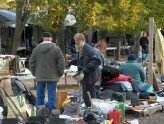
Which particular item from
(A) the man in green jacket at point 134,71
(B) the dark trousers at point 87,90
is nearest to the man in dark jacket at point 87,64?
(B) the dark trousers at point 87,90

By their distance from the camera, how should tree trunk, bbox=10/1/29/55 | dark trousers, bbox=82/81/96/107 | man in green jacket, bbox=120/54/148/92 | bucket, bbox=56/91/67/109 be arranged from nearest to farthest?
dark trousers, bbox=82/81/96/107, bucket, bbox=56/91/67/109, man in green jacket, bbox=120/54/148/92, tree trunk, bbox=10/1/29/55

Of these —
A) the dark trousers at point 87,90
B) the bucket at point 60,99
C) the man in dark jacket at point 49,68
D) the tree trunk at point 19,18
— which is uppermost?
the tree trunk at point 19,18

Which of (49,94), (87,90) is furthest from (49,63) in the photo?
(87,90)

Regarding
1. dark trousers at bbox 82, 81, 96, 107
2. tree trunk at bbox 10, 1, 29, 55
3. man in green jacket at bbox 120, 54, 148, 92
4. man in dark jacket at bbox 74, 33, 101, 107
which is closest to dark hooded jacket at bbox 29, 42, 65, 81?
man in dark jacket at bbox 74, 33, 101, 107

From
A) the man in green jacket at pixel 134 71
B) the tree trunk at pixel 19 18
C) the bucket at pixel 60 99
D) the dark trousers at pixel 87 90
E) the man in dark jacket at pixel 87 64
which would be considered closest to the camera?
the man in dark jacket at pixel 87 64

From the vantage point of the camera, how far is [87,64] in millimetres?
10180

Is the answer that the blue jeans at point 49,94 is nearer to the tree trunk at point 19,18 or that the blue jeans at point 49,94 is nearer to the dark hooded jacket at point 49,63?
the dark hooded jacket at point 49,63

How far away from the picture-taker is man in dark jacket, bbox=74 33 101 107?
33.3 feet

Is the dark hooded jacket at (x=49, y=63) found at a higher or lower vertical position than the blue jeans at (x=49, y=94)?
higher

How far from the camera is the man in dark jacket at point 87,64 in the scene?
399 inches

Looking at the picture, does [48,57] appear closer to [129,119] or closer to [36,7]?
[129,119]

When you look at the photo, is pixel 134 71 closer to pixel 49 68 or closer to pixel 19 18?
pixel 49 68

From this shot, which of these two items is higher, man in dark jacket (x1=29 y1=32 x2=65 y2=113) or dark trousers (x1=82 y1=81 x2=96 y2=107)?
man in dark jacket (x1=29 y1=32 x2=65 y2=113)

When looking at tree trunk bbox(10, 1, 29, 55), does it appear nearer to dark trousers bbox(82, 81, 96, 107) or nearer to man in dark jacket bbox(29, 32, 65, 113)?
man in dark jacket bbox(29, 32, 65, 113)
